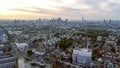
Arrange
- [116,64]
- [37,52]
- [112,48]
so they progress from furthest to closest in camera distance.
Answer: [112,48] < [37,52] < [116,64]

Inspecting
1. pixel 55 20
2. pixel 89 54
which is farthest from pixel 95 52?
pixel 55 20

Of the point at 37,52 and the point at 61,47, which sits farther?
the point at 61,47

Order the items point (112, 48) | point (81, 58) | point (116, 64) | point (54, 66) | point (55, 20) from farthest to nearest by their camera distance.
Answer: point (55, 20), point (112, 48), point (81, 58), point (116, 64), point (54, 66)

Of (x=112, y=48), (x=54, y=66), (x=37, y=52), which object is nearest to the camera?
(x=54, y=66)

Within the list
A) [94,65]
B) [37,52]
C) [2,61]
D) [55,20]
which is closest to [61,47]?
[37,52]

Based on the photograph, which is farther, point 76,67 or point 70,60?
point 70,60

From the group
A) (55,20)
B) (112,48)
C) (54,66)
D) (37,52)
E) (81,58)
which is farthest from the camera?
(55,20)

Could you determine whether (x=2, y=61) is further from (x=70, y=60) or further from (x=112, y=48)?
(x=112, y=48)

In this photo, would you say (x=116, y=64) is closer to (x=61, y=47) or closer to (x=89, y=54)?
(x=89, y=54)
